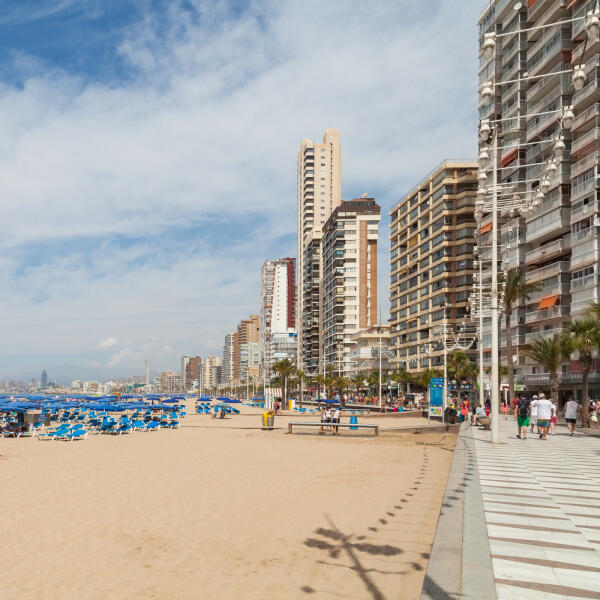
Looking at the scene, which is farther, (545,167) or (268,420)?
(545,167)

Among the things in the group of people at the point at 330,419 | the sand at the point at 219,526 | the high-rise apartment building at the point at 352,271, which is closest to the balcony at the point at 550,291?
the group of people at the point at 330,419

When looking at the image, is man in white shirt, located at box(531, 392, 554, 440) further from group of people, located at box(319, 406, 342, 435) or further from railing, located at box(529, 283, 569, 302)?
railing, located at box(529, 283, 569, 302)

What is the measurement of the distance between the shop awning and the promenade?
40.8 metres

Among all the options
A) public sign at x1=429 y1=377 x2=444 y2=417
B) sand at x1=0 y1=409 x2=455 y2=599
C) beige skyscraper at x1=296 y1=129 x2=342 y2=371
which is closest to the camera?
sand at x1=0 y1=409 x2=455 y2=599

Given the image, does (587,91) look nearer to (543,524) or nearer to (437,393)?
(437,393)

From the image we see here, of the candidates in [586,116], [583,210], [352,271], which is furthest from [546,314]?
[352,271]

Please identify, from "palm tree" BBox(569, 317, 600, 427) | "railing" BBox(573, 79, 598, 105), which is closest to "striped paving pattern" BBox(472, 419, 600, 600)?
"palm tree" BBox(569, 317, 600, 427)

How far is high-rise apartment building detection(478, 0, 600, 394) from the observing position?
48219 mm

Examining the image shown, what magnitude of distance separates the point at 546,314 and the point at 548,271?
390cm

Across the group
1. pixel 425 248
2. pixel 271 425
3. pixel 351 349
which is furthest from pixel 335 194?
pixel 271 425

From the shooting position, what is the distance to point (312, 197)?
16625cm

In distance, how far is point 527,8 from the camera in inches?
2408

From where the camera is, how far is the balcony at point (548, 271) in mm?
52031

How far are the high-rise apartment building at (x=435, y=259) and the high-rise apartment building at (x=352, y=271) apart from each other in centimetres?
3115
